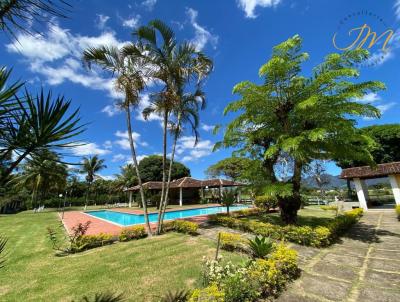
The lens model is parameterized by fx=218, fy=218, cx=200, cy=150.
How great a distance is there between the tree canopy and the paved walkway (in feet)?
130

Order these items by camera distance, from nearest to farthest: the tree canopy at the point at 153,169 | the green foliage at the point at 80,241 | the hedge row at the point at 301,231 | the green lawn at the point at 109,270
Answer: the green lawn at the point at 109,270, the hedge row at the point at 301,231, the green foliage at the point at 80,241, the tree canopy at the point at 153,169

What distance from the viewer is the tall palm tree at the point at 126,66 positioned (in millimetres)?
10329

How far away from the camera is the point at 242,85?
446 inches

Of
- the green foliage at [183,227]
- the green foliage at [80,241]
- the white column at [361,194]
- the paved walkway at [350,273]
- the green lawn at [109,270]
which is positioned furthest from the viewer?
the white column at [361,194]

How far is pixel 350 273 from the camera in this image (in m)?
5.80

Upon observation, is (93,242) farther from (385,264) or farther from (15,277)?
(385,264)

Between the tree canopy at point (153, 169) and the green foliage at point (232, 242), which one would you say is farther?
the tree canopy at point (153, 169)

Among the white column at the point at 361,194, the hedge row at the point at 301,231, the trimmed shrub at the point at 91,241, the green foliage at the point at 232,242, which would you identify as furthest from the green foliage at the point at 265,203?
the trimmed shrub at the point at 91,241

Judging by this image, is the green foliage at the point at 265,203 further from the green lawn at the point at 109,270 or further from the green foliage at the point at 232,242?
the green foliage at the point at 232,242

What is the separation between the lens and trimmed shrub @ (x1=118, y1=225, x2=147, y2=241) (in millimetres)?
10533

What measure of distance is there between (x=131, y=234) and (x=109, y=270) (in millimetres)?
4158

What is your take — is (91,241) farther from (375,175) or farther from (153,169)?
(153,169)

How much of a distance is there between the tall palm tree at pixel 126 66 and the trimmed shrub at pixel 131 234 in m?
2.80

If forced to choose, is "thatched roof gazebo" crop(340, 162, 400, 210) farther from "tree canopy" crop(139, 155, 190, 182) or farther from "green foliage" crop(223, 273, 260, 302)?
"tree canopy" crop(139, 155, 190, 182)
